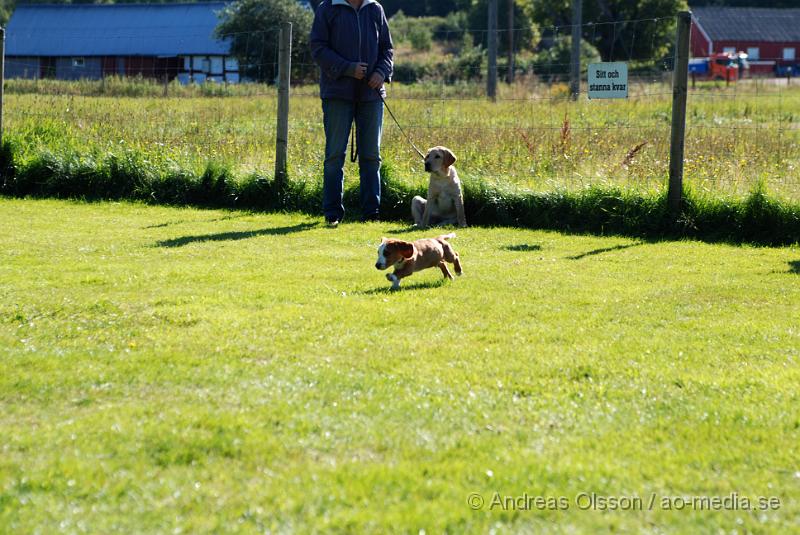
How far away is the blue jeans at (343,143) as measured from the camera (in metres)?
10.3

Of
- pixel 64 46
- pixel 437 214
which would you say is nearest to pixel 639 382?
pixel 437 214

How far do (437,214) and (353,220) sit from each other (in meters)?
0.95

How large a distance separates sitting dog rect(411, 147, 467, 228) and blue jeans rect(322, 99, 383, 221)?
625mm

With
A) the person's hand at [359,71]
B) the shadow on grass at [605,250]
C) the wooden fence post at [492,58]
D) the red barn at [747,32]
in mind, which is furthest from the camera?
the red barn at [747,32]

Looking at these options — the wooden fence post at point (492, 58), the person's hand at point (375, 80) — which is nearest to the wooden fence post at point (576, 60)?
the wooden fence post at point (492, 58)

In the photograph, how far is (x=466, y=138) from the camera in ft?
42.0

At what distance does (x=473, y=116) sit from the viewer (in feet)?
49.8

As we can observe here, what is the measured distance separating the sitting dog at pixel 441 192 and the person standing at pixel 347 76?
67 cm

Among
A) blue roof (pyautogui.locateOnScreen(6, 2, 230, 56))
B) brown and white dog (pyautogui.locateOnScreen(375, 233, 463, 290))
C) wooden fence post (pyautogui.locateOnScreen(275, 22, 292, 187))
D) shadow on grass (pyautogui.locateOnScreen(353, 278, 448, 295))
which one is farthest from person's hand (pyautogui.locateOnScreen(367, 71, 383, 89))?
blue roof (pyautogui.locateOnScreen(6, 2, 230, 56))

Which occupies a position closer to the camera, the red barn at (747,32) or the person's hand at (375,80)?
the person's hand at (375,80)

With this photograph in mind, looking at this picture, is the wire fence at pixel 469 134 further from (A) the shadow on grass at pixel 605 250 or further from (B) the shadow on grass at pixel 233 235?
(B) the shadow on grass at pixel 233 235

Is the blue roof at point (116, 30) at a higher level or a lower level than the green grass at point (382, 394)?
higher

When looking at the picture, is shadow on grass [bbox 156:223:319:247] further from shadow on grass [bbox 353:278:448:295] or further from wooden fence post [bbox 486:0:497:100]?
wooden fence post [bbox 486:0:497:100]

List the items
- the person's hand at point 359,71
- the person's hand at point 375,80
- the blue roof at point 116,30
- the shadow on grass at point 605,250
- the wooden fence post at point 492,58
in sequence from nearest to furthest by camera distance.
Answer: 1. the shadow on grass at point 605,250
2. the person's hand at point 359,71
3. the person's hand at point 375,80
4. the wooden fence post at point 492,58
5. the blue roof at point 116,30
